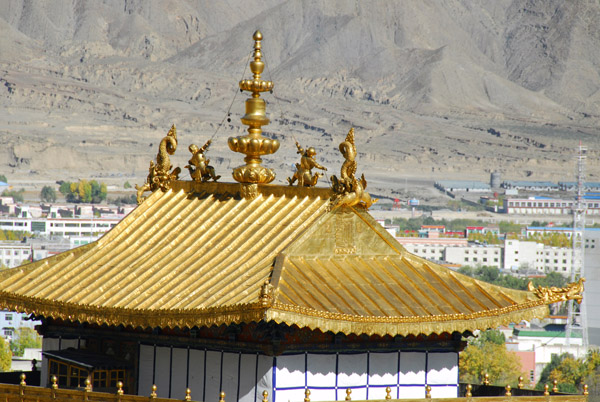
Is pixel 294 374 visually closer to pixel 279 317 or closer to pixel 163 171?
pixel 279 317

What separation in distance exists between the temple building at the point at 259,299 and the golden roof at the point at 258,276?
0.01m

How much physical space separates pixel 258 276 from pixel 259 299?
3.12 feet

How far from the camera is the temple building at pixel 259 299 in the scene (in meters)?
11.0

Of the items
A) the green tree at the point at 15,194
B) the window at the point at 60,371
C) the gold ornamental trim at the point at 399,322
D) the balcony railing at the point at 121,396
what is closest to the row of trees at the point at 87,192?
the green tree at the point at 15,194

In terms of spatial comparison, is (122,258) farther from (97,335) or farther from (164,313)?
(164,313)

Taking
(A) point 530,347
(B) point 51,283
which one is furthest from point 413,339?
(A) point 530,347

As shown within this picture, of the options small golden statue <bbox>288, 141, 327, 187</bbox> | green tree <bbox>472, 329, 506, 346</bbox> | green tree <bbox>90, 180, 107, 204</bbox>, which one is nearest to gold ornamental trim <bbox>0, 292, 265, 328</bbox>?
small golden statue <bbox>288, 141, 327, 187</bbox>

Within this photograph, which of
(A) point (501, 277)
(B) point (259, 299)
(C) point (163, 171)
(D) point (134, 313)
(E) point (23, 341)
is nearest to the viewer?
(B) point (259, 299)

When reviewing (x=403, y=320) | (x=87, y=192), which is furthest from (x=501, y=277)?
(x=403, y=320)

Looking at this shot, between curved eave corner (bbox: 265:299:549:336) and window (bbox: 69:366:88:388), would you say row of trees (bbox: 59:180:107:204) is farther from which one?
curved eave corner (bbox: 265:299:549:336)

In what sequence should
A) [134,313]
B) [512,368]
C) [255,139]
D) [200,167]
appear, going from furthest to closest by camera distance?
1. [512,368]
2. [200,167]
3. [255,139]
4. [134,313]

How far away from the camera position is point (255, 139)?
42.2 ft

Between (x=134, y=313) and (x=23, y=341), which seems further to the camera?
(x=23, y=341)

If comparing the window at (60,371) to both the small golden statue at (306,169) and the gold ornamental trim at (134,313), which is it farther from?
the small golden statue at (306,169)
